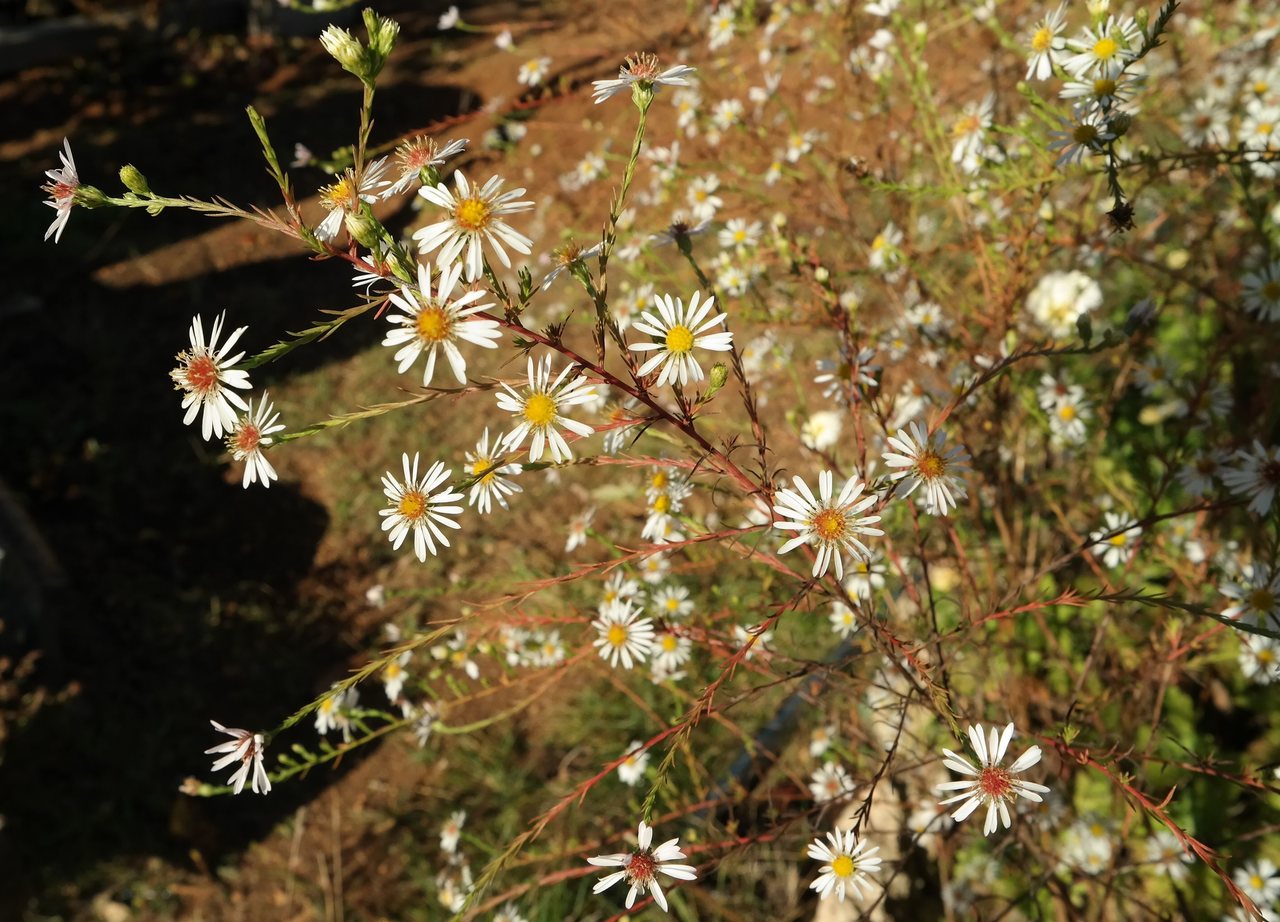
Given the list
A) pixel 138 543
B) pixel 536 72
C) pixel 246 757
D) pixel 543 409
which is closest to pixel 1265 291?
pixel 543 409

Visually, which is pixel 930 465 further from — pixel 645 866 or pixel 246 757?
pixel 246 757

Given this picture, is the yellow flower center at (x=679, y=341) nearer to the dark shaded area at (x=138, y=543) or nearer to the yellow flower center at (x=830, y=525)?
the yellow flower center at (x=830, y=525)

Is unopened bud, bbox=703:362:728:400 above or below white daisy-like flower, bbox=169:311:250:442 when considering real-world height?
below

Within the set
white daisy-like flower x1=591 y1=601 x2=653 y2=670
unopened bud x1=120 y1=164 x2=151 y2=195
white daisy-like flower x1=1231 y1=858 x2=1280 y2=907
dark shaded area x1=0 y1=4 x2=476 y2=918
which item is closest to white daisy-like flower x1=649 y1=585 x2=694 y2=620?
white daisy-like flower x1=591 y1=601 x2=653 y2=670

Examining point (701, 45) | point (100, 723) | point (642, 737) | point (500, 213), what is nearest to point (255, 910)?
point (100, 723)

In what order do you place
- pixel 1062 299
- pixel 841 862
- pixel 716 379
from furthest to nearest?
pixel 1062 299, pixel 841 862, pixel 716 379

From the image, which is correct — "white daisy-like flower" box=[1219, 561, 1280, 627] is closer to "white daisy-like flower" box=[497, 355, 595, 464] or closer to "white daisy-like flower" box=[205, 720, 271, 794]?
"white daisy-like flower" box=[497, 355, 595, 464]

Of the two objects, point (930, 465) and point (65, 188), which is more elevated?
point (65, 188)
